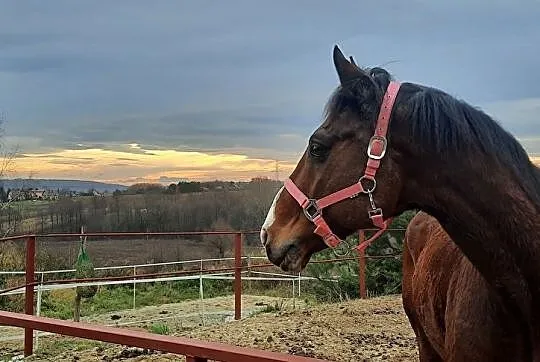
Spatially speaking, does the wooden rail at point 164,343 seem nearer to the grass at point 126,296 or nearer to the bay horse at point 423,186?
the bay horse at point 423,186

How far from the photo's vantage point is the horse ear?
1.94m

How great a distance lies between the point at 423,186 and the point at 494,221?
23cm

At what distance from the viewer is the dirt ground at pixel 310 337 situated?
605 centimetres

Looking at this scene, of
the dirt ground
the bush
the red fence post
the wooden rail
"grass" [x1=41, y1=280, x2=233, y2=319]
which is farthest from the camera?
"grass" [x1=41, y1=280, x2=233, y2=319]

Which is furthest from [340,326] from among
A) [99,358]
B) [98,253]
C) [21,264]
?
[98,253]

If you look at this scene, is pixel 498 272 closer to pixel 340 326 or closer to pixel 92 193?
pixel 340 326

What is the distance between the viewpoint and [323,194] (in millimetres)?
1917

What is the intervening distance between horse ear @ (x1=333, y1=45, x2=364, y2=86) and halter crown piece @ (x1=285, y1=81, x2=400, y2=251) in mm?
114

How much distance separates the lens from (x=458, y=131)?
1.87m

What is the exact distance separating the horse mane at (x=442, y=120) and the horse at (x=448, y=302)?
1.36 ft

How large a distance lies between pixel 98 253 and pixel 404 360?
1267cm

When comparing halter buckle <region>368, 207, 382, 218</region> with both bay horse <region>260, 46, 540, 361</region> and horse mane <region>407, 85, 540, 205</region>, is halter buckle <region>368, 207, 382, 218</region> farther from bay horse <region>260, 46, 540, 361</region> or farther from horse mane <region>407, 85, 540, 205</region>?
horse mane <region>407, 85, 540, 205</region>

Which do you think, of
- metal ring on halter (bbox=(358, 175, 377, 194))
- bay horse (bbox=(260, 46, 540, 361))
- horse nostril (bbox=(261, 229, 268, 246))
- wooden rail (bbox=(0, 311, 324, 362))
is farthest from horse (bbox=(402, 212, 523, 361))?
wooden rail (bbox=(0, 311, 324, 362))

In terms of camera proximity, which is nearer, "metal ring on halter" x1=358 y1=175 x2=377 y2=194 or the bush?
"metal ring on halter" x1=358 y1=175 x2=377 y2=194
